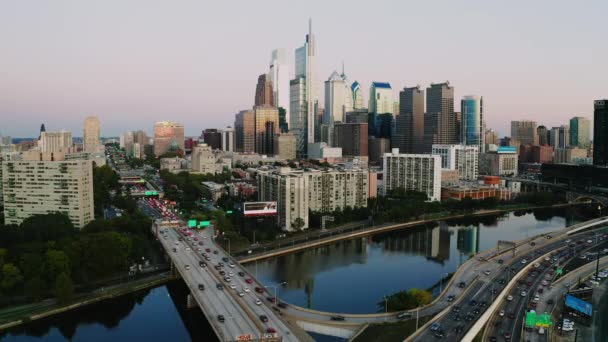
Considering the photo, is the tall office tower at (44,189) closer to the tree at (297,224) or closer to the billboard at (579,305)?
the tree at (297,224)

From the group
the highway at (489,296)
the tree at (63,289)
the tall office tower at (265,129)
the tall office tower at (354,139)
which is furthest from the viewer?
the tall office tower at (265,129)

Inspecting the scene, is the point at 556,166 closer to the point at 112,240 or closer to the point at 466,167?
the point at 466,167

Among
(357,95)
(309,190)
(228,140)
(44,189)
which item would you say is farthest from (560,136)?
(44,189)

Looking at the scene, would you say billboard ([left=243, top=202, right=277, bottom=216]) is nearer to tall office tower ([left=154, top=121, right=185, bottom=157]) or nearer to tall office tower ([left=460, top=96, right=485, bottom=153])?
tall office tower ([left=460, top=96, right=485, bottom=153])

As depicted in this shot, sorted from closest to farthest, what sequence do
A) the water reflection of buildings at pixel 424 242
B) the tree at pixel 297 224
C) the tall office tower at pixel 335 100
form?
the water reflection of buildings at pixel 424 242 → the tree at pixel 297 224 → the tall office tower at pixel 335 100

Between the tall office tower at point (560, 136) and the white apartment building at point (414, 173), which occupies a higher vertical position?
the tall office tower at point (560, 136)

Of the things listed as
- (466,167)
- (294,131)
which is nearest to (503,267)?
(466,167)

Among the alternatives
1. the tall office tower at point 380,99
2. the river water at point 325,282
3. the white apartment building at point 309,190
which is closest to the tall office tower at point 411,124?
the tall office tower at point 380,99

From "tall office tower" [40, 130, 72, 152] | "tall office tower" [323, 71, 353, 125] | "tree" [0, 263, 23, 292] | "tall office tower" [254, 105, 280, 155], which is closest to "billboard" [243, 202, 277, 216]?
"tree" [0, 263, 23, 292]

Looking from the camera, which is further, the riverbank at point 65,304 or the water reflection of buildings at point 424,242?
the water reflection of buildings at point 424,242
